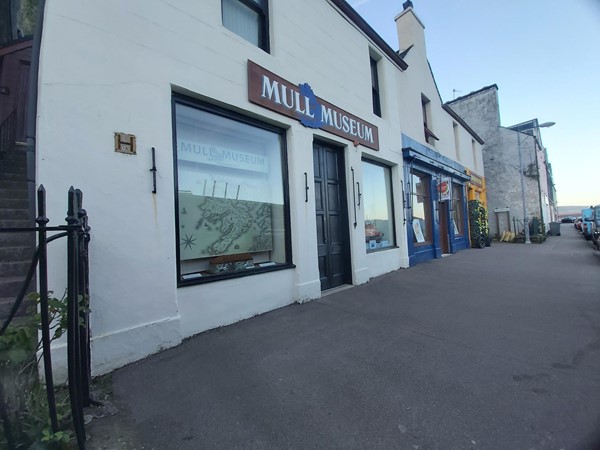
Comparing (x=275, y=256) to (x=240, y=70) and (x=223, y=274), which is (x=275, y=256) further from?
(x=240, y=70)

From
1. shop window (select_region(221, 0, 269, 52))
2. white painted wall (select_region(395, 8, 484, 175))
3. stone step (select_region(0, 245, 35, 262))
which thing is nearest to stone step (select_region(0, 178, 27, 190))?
stone step (select_region(0, 245, 35, 262))

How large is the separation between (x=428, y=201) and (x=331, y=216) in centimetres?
572

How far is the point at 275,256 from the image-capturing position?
4949 mm

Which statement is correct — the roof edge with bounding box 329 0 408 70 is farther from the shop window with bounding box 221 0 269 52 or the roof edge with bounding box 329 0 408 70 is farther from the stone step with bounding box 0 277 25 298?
the stone step with bounding box 0 277 25 298

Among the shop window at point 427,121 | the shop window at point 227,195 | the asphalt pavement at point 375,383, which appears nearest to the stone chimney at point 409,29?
the shop window at point 427,121

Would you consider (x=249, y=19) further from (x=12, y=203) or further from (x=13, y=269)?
(x=13, y=269)

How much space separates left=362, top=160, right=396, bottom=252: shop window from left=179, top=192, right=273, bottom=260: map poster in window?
10.0 feet

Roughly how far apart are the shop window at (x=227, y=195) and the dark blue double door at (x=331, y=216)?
919 millimetres

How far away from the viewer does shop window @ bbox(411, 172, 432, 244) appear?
8977 mm

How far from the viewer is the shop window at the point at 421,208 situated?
29.5 ft

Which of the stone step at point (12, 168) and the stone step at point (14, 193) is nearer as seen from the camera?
the stone step at point (14, 193)

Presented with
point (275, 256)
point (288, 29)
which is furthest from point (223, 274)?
point (288, 29)

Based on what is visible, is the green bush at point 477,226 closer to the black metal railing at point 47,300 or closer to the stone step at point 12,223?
the black metal railing at point 47,300

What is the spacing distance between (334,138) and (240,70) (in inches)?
89.5
